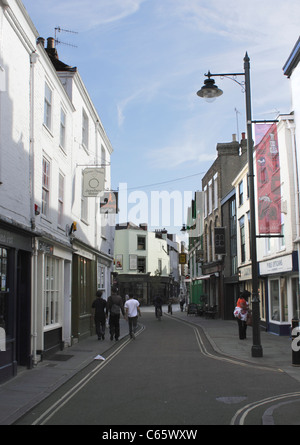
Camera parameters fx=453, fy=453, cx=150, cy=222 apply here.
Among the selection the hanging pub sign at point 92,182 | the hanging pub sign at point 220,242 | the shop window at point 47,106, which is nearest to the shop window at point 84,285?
the hanging pub sign at point 92,182

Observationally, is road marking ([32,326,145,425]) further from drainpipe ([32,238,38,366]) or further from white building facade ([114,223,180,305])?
white building facade ([114,223,180,305])

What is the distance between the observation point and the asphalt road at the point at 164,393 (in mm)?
6418

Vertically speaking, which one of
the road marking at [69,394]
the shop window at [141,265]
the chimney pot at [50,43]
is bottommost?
the road marking at [69,394]

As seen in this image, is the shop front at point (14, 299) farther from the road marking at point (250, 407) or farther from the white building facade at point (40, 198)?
the road marking at point (250, 407)

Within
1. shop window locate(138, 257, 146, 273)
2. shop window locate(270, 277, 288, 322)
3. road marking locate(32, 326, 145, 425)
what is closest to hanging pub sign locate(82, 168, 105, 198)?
road marking locate(32, 326, 145, 425)

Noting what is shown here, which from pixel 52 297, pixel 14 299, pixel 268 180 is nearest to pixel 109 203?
pixel 268 180

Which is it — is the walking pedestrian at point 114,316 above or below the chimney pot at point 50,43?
below

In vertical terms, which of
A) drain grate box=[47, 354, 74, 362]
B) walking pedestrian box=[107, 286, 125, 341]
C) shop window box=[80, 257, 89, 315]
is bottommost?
drain grate box=[47, 354, 74, 362]

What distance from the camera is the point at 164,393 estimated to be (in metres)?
8.02

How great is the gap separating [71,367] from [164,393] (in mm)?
3815

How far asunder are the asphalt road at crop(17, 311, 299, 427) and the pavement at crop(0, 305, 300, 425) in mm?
220

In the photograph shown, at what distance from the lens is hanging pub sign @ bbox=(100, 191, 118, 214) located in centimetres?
2041

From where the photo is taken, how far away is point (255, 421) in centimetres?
622

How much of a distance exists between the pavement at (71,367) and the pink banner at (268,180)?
447cm
